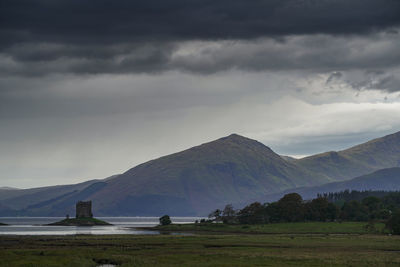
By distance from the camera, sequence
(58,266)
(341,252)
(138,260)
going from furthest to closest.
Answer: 1. (341,252)
2. (138,260)
3. (58,266)

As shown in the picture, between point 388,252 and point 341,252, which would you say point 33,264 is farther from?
point 388,252

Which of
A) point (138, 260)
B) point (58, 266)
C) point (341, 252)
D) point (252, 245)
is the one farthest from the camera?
point (252, 245)

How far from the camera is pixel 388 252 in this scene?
14150 cm

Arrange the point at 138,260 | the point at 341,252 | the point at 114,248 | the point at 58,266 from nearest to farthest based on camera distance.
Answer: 1. the point at 58,266
2. the point at 138,260
3. the point at 341,252
4. the point at 114,248

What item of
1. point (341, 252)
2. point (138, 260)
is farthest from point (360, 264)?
point (138, 260)

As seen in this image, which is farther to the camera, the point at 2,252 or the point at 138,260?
the point at 2,252

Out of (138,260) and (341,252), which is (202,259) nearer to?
(138,260)

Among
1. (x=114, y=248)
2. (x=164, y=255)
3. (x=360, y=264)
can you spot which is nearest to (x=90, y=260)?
(x=164, y=255)

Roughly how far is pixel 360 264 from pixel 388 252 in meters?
31.4

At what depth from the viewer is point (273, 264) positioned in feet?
374

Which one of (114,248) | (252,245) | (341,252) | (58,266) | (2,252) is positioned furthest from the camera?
(252,245)

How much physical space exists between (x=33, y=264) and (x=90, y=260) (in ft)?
44.6

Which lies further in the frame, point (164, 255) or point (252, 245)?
point (252, 245)

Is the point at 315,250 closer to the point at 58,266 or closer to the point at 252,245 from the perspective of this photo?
the point at 252,245
